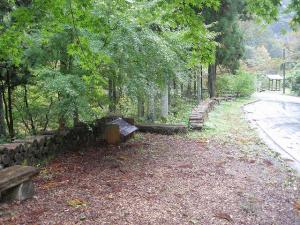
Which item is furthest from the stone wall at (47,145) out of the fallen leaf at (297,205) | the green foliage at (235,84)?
the green foliage at (235,84)

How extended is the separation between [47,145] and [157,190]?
9.54 ft

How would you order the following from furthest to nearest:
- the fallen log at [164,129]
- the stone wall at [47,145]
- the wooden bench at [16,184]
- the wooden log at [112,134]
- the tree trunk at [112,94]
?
the fallen log at [164,129] < the tree trunk at [112,94] < the wooden log at [112,134] < the stone wall at [47,145] < the wooden bench at [16,184]

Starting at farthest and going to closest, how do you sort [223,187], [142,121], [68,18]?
[142,121], [223,187], [68,18]

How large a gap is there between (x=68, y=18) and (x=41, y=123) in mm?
4843

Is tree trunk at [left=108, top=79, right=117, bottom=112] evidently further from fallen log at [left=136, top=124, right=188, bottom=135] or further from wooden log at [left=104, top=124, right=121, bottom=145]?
fallen log at [left=136, top=124, right=188, bottom=135]

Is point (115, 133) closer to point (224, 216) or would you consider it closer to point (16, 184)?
point (16, 184)

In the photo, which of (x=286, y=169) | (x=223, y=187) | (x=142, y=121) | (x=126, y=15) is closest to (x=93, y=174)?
(x=223, y=187)

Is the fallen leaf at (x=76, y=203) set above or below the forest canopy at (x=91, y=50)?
below

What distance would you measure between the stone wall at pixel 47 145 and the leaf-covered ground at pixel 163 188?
324mm

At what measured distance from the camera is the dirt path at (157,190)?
4.76 meters

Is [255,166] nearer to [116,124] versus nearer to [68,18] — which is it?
[116,124]

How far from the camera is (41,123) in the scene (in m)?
9.39

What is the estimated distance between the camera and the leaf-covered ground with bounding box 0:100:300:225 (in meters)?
4.77

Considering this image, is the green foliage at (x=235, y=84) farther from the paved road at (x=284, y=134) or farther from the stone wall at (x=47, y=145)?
the stone wall at (x=47, y=145)
